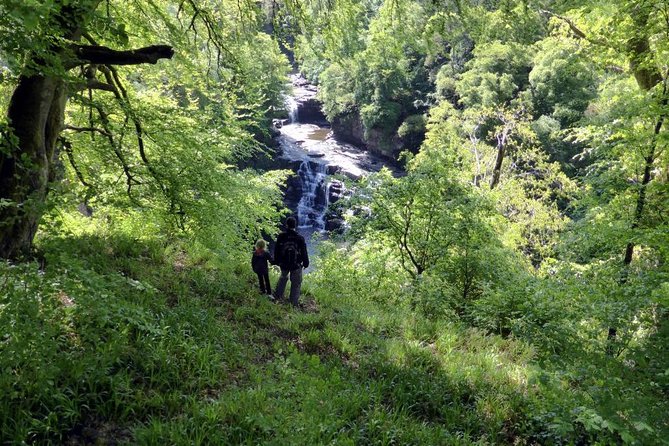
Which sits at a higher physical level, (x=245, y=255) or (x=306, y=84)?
(x=306, y=84)

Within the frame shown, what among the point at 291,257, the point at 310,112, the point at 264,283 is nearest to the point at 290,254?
the point at 291,257

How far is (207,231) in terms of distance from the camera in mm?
7445

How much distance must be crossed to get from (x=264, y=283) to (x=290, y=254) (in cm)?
83

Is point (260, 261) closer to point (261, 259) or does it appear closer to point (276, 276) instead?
point (261, 259)

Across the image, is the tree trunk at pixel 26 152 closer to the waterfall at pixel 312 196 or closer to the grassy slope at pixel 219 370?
the grassy slope at pixel 219 370

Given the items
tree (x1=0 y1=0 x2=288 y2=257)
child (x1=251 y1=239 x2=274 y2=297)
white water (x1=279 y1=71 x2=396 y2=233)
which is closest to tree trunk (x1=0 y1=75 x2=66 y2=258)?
tree (x1=0 y1=0 x2=288 y2=257)

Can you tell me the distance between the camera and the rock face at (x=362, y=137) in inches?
1647

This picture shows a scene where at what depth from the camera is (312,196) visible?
36.6 metres

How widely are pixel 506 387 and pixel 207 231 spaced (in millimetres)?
5110

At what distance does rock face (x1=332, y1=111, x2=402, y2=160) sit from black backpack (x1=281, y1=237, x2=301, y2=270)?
114 ft

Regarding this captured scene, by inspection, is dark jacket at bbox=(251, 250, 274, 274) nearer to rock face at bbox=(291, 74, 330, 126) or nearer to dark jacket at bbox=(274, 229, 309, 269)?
dark jacket at bbox=(274, 229, 309, 269)

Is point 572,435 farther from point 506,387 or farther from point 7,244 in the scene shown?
point 7,244

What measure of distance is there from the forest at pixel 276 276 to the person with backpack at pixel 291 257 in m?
0.55

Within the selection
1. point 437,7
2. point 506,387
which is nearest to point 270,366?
point 506,387
